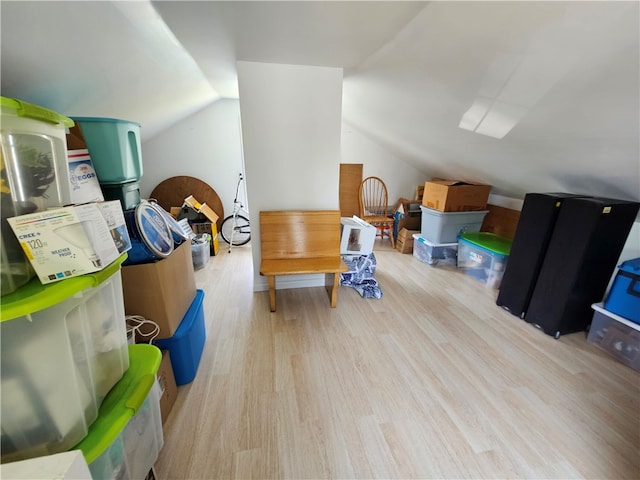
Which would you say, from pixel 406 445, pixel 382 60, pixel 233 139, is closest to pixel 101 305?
pixel 406 445

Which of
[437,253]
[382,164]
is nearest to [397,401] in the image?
[437,253]

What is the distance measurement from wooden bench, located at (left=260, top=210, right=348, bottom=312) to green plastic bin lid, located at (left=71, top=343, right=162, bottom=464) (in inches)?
46.6

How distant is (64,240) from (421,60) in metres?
1.75

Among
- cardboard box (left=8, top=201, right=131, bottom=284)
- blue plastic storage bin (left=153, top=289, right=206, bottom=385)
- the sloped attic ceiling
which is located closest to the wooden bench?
blue plastic storage bin (left=153, top=289, right=206, bottom=385)

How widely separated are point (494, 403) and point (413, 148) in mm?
2722

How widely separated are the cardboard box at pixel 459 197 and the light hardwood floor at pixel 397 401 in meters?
1.27

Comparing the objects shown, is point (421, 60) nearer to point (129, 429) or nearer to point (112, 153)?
point (112, 153)

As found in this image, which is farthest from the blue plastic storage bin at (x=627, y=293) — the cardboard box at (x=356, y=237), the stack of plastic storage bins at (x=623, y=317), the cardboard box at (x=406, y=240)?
the cardboard box at (x=406, y=240)

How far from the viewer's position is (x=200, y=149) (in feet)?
11.6

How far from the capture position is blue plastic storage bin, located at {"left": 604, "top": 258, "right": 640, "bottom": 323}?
1551mm

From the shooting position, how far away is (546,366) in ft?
5.32

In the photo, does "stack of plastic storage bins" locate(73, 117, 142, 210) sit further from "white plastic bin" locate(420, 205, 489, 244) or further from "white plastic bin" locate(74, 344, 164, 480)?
"white plastic bin" locate(420, 205, 489, 244)

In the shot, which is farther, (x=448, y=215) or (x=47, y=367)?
(x=448, y=215)

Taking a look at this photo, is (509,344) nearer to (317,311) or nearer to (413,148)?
(317,311)
